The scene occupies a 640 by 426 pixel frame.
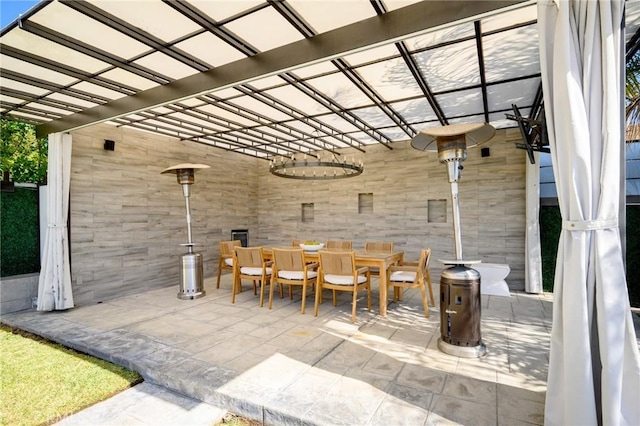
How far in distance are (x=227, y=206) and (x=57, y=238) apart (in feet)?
11.0

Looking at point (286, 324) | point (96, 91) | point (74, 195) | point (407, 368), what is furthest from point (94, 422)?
point (74, 195)

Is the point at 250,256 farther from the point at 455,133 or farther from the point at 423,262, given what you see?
the point at 455,133

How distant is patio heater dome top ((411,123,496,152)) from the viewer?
101 inches

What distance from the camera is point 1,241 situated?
14.0 ft

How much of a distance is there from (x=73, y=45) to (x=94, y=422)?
2.96m

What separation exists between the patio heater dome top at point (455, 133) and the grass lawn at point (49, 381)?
10.6 ft

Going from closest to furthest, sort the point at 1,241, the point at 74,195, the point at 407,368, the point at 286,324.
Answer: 1. the point at 407,368
2. the point at 286,324
3. the point at 1,241
4. the point at 74,195

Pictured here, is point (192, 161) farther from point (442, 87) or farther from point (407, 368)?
point (407, 368)

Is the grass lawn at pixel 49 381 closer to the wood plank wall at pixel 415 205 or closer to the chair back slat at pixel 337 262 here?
the chair back slat at pixel 337 262

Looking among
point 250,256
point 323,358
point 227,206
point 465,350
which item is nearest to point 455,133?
point 465,350

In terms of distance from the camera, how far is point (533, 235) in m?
5.11

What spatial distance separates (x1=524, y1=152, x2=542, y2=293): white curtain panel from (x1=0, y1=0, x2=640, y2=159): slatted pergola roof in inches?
43.0

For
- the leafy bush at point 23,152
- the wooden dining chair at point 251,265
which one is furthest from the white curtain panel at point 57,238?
the wooden dining chair at point 251,265

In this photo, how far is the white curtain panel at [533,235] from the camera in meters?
5.07
